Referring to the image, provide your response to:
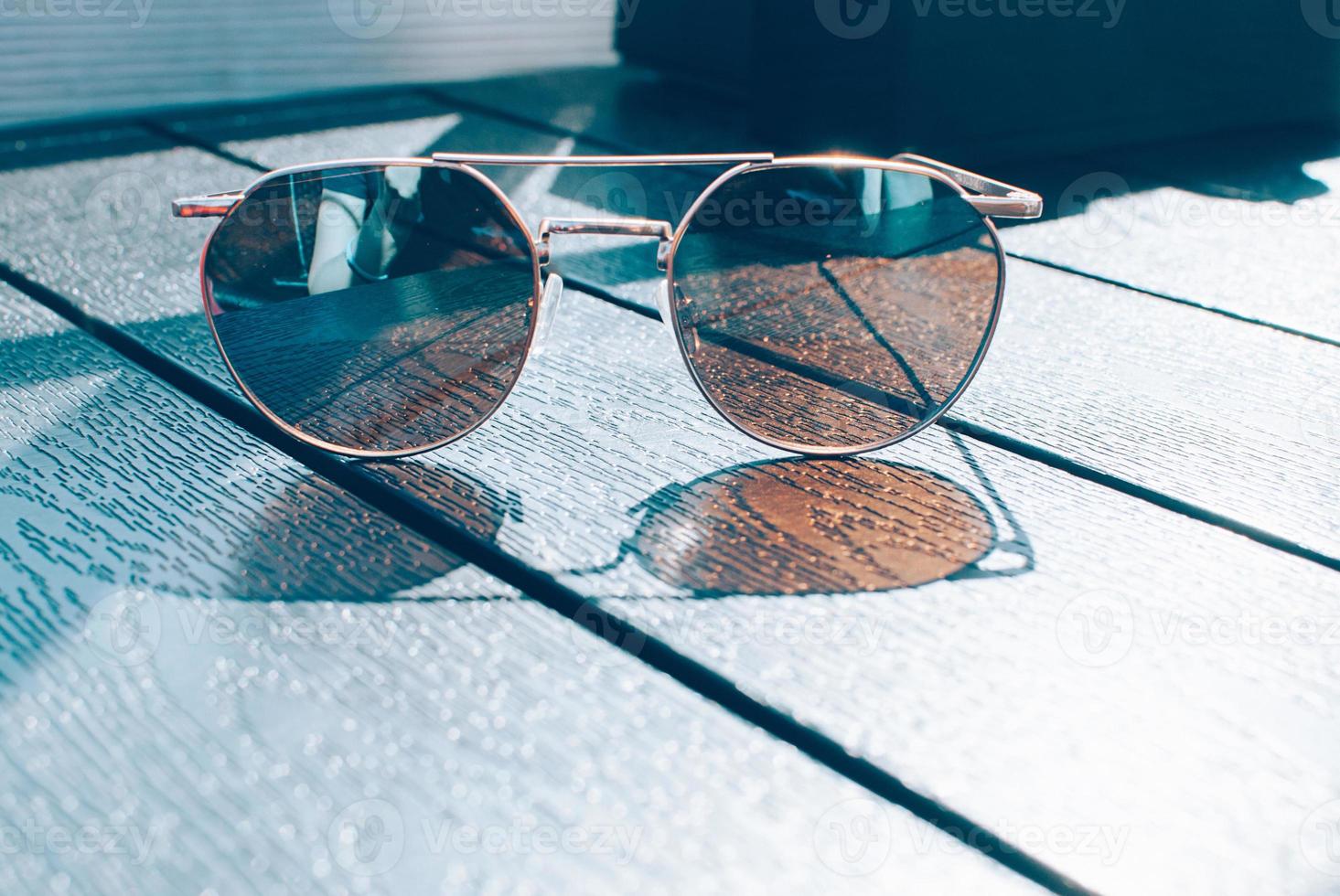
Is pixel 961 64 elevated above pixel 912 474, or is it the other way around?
pixel 961 64

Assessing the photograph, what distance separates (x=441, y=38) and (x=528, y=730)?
153cm

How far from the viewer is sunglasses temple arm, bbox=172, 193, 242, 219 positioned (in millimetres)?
571

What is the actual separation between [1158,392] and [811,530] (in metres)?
0.31

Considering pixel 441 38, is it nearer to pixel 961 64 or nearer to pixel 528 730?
pixel 961 64

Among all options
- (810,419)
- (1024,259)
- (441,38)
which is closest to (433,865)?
(810,419)

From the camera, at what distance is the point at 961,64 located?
3.90 feet

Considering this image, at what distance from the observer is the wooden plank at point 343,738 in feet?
1.05
